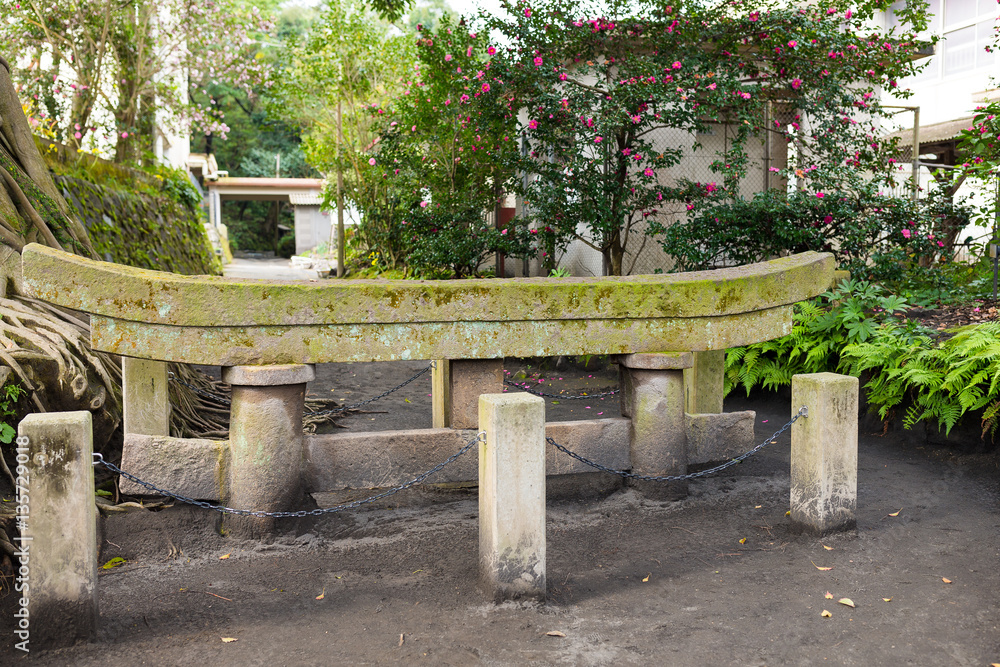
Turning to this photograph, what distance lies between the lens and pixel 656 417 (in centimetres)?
505

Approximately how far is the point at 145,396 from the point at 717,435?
3599mm

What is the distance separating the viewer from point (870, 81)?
9188 millimetres

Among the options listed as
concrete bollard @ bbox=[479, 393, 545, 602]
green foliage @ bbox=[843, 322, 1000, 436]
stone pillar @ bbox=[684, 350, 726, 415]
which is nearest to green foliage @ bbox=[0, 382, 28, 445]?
concrete bollard @ bbox=[479, 393, 545, 602]

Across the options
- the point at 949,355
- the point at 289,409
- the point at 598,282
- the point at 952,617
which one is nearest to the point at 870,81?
the point at 949,355

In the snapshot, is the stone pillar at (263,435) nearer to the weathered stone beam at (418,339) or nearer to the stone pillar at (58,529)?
the weathered stone beam at (418,339)

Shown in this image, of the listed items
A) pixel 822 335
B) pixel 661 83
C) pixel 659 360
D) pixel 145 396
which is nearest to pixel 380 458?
pixel 145 396

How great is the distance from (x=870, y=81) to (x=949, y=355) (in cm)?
462

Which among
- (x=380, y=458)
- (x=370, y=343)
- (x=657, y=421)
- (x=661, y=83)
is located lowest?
(x=380, y=458)

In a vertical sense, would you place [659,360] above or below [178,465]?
above

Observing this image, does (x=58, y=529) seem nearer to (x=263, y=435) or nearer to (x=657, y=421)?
(x=263, y=435)

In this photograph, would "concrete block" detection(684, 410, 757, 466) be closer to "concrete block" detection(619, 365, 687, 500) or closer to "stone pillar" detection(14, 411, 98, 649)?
"concrete block" detection(619, 365, 687, 500)

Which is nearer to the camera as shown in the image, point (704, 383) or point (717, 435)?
point (717, 435)

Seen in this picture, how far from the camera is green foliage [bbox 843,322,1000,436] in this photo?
18.3 feet

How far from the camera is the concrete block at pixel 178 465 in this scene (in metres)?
4.34
